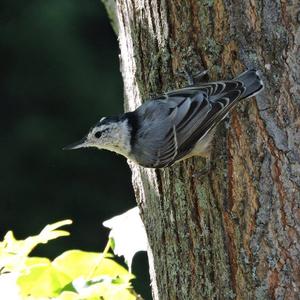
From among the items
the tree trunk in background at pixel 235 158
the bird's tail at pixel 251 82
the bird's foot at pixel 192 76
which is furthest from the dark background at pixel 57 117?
the bird's tail at pixel 251 82

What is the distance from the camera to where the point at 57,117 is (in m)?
6.01

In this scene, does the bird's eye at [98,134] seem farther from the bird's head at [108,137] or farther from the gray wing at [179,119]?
the gray wing at [179,119]

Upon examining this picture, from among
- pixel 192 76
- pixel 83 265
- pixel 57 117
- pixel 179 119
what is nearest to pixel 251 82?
pixel 192 76

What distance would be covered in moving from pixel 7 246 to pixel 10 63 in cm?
410

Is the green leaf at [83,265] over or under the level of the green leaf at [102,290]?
over

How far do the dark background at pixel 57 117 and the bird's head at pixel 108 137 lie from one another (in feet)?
9.52

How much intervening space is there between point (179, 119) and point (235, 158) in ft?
1.28

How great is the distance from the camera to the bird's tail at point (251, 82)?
7.37 feet

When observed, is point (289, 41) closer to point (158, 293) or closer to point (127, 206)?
point (158, 293)

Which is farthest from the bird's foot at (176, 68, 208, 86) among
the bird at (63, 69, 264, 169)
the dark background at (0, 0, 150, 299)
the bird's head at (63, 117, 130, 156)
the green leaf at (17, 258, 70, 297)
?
the dark background at (0, 0, 150, 299)

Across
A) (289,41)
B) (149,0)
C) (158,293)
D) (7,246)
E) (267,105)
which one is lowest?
(158,293)

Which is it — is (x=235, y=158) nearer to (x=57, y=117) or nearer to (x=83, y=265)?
(x=83, y=265)

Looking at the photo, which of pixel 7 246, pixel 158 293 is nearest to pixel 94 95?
pixel 158 293

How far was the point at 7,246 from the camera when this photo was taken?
2.20 meters
